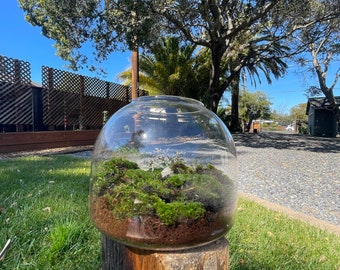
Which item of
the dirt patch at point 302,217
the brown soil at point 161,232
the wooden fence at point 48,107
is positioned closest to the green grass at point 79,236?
the dirt patch at point 302,217

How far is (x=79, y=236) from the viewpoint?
1793mm

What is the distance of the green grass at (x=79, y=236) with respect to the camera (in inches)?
63.3

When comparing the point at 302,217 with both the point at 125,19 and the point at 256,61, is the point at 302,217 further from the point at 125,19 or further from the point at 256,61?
the point at 256,61

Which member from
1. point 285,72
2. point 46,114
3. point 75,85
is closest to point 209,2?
point 75,85

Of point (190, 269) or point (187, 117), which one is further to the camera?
point (187, 117)

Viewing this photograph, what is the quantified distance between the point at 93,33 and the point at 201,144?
8.01 m

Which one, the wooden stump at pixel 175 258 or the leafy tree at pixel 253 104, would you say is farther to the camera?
the leafy tree at pixel 253 104

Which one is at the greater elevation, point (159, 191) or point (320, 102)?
point (320, 102)

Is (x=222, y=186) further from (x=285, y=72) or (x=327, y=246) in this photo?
(x=285, y=72)

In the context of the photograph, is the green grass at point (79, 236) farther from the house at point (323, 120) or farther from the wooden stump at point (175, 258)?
the house at point (323, 120)

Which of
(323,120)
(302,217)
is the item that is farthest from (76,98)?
(323,120)

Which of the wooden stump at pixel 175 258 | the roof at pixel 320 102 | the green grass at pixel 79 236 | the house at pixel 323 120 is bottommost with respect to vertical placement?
the green grass at pixel 79 236

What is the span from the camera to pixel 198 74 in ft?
46.5

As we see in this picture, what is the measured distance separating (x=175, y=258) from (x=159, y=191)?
24 centimetres
